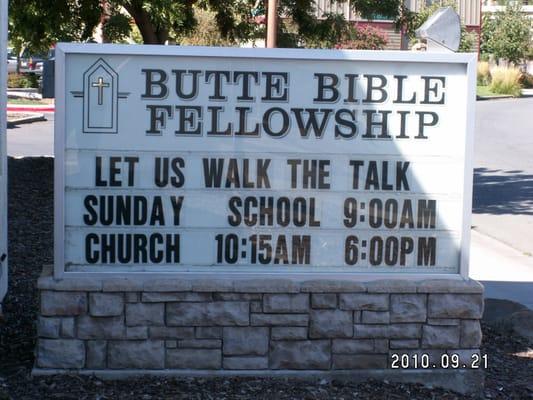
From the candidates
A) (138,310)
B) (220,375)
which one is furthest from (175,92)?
(220,375)

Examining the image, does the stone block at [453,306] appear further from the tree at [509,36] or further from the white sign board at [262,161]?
the tree at [509,36]

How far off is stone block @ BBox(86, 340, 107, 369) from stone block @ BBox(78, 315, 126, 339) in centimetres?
5

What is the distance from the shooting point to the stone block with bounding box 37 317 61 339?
221 inches

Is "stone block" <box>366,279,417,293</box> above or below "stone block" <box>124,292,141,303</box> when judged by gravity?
above

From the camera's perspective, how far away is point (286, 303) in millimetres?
5711

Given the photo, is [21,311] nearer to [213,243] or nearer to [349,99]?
[213,243]

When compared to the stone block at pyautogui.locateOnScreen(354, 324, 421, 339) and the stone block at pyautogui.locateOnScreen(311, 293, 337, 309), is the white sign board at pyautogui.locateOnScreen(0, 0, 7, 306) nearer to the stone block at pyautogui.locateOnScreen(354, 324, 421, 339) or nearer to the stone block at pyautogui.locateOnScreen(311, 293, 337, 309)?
the stone block at pyautogui.locateOnScreen(311, 293, 337, 309)

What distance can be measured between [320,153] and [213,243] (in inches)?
32.2

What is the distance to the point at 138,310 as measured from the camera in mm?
5648

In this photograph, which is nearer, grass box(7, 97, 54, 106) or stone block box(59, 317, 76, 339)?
stone block box(59, 317, 76, 339)

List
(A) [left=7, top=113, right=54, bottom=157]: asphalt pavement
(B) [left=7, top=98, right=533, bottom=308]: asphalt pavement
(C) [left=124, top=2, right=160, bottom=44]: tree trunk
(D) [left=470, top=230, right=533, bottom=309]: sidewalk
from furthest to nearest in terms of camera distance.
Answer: (A) [left=7, top=113, right=54, bottom=157]: asphalt pavement, (C) [left=124, top=2, right=160, bottom=44]: tree trunk, (B) [left=7, top=98, right=533, bottom=308]: asphalt pavement, (D) [left=470, top=230, right=533, bottom=309]: sidewalk

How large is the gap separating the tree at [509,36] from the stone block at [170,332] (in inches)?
2524

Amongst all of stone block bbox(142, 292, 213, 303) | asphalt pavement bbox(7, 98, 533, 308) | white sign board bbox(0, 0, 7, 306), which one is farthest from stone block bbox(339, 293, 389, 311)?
asphalt pavement bbox(7, 98, 533, 308)

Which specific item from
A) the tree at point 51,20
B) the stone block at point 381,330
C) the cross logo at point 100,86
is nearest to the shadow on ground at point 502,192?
the tree at point 51,20
